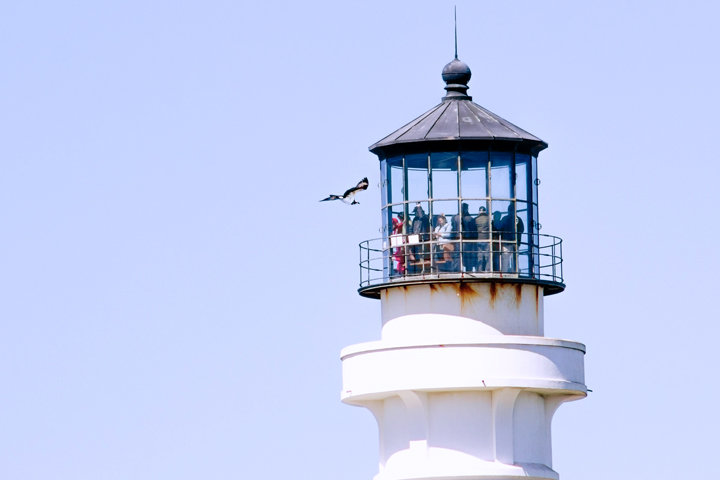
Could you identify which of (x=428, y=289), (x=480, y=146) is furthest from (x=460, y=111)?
(x=428, y=289)

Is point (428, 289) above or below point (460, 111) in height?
below

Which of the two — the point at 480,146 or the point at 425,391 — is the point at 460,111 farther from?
the point at 425,391

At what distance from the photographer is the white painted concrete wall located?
3503cm

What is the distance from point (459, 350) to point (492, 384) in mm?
790

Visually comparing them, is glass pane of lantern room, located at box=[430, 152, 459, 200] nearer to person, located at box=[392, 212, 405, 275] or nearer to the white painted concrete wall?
person, located at box=[392, 212, 405, 275]

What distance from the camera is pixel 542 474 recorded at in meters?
35.4

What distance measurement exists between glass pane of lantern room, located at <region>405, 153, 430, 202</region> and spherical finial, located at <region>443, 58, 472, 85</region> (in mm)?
1650

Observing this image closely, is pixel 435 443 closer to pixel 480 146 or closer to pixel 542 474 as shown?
pixel 542 474

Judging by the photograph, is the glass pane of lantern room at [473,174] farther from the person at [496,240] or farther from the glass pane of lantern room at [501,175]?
the person at [496,240]

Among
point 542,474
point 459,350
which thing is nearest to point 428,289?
point 459,350

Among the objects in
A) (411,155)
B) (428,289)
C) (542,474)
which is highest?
(411,155)

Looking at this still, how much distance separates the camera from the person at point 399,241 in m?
36.2

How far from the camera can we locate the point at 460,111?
1441 inches

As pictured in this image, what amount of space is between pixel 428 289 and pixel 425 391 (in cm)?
177
